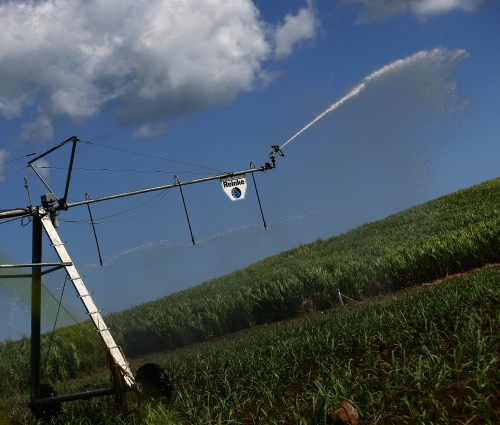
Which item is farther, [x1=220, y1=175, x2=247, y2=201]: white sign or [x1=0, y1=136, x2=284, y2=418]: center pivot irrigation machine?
[x1=220, y1=175, x2=247, y2=201]: white sign

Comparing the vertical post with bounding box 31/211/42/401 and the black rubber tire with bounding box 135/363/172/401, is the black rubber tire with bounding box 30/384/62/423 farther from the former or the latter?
the black rubber tire with bounding box 135/363/172/401

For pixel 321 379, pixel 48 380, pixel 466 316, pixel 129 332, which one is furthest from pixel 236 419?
pixel 129 332

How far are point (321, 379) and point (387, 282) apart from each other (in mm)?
17552

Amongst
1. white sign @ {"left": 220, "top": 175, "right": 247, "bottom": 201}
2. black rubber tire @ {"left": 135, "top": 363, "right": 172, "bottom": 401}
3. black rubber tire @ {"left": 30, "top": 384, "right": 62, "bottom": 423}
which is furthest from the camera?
white sign @ {"left": 220, "top": 175, "right": 247, "bottom": 201}

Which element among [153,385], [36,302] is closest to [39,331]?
[36,302]

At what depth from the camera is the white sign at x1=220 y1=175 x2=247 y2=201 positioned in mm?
15094

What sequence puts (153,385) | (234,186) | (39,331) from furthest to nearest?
(234,186)
(39,331)
(153,385)

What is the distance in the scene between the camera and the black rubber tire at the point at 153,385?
9.01 meters

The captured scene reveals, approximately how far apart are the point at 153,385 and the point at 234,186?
22.4 feet

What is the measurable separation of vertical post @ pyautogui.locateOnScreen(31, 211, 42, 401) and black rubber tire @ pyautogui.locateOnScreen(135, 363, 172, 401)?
7.10 feet

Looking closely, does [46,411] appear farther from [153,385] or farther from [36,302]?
[153,385]

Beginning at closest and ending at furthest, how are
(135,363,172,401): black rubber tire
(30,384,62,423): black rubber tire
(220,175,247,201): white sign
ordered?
(135,363,172,401): black rubber tire < (30,384,62,423): black rubber tire < (220,175,247,201): white sign

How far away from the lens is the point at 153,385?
9062 millimetres

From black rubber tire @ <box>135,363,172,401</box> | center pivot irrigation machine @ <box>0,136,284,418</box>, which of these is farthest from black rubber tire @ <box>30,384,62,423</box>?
black rubber tire @ <box>135,363,172,401</box>
